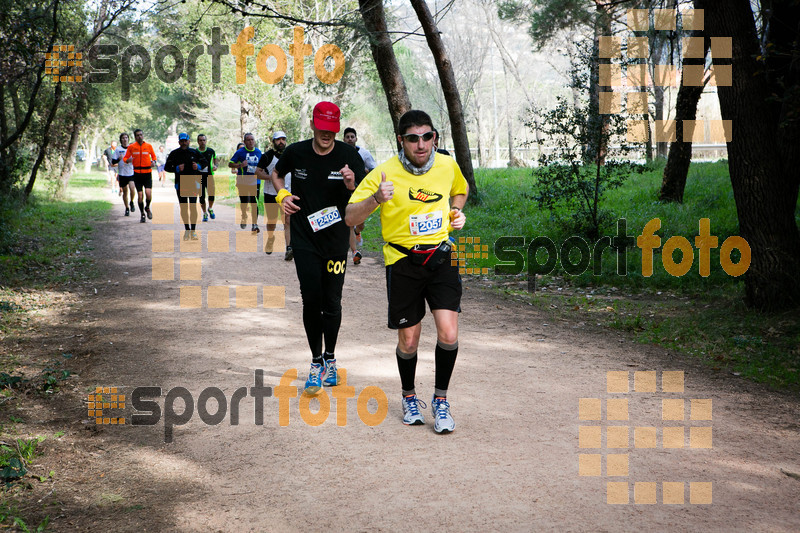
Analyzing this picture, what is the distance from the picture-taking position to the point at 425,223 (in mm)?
4969

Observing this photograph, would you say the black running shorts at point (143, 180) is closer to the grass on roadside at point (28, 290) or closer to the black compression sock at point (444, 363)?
the grass on roadside at point (28, 290)

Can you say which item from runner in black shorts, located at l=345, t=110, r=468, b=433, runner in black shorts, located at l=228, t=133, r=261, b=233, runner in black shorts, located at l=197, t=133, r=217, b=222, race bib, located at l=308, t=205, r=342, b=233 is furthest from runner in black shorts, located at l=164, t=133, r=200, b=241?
runner in black shorts, located at l=345, t=110, r=468, b=433

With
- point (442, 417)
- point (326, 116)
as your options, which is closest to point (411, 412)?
point (442, 417)

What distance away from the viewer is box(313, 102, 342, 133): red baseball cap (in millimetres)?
5723

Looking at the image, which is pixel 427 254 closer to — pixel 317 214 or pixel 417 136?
pixel 417 136

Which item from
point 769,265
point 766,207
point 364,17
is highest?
point 364,17

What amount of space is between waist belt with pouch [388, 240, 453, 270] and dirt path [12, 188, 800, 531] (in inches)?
47.7

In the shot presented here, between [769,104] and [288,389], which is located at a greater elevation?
[769,104]

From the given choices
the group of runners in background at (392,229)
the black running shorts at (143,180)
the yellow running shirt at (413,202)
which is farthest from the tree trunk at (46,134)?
the yellow running shirt at (413,202)

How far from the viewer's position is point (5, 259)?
13.0 m

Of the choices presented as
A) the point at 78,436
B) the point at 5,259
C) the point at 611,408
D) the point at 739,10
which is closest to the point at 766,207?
the point at 739,10

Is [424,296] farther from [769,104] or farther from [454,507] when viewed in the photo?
[769,104]

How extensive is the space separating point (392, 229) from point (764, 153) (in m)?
5.30

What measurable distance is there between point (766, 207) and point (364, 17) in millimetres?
10060
